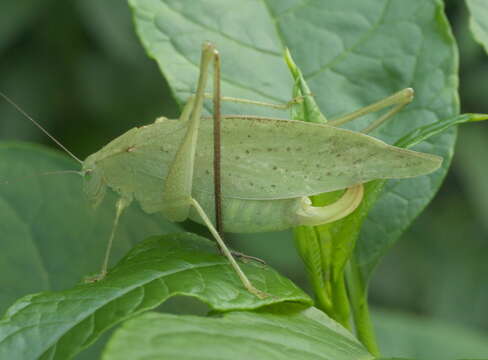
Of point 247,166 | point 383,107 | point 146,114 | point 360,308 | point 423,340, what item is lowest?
point 423,340

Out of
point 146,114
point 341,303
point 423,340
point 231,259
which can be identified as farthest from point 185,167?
point 146,114

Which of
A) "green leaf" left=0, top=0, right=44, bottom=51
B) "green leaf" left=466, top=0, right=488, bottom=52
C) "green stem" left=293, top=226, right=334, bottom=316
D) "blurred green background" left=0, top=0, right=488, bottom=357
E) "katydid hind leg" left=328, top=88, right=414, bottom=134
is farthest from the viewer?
"blurred green background" left=0, top=0, right=488, bottom=357

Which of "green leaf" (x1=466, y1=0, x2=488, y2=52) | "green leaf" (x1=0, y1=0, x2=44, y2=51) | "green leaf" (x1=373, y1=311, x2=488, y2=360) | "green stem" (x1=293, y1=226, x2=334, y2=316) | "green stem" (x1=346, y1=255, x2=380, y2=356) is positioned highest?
"green leaf" (x1=0, y1=0, x2=44, y2=51)

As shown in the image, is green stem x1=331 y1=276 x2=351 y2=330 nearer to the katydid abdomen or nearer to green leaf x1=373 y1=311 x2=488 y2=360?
the katydid abdomen

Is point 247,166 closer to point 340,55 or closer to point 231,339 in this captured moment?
point 340,55

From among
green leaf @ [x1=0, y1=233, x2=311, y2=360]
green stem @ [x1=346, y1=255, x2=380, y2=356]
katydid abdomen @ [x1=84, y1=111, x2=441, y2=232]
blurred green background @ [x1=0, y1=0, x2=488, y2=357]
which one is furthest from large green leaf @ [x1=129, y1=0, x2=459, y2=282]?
blurred green background @ [x1=0, y1=0, x2=488, y2=357]

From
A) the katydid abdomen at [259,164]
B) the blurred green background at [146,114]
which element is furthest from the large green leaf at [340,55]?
the blurred green background at [146,114]

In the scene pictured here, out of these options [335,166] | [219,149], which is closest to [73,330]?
[219,149]
